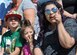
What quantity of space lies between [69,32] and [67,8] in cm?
86

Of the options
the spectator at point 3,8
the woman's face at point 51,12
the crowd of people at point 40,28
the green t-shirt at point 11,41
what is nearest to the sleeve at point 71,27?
the crowd of people at point 40,28

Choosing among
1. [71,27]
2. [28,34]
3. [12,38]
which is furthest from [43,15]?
[12,38]

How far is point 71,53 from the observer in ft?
9.49

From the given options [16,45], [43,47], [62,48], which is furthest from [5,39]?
[62,48]

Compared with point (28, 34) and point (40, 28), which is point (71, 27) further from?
point (28, 34)

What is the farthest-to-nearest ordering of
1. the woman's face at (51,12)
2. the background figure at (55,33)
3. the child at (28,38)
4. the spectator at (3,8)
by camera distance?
1. the spectator at (3,8)
2. the child at (28,38)
3. the woman's face at (51,12)
4. the background figure at (55,33)

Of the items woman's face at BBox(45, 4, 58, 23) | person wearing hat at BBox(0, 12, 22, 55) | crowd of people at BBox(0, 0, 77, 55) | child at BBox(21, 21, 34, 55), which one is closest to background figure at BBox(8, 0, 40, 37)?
crowd of people at BBox(0, 0, 77, 55)

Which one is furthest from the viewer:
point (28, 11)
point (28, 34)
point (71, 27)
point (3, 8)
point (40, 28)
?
point (3, 8)

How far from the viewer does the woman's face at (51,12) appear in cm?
288

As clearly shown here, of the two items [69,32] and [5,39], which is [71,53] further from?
[5,39]

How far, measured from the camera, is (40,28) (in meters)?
3.21

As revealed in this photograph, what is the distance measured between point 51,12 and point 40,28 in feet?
1.12

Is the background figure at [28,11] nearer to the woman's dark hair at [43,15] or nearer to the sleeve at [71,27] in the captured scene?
the woman's dark hair at [43,15]

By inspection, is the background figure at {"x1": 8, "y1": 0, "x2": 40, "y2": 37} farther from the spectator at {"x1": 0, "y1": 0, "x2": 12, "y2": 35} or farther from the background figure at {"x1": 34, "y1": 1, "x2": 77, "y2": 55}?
the background figure at {"x1": 34, "y1": 1, "x2": 77, "y2": 55}
